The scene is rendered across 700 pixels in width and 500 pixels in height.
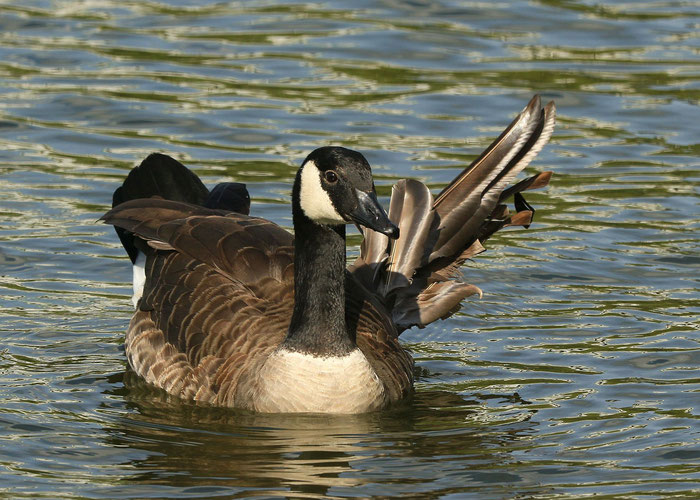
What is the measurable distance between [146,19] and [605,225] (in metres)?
9.00

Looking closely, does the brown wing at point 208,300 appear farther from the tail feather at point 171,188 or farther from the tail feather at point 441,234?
the tail feather at point 441,234

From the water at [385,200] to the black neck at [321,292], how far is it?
0.50 meters

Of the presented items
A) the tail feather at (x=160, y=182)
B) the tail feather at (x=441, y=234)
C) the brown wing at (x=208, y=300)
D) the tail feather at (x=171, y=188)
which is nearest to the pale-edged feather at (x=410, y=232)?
the tail feather at (x=441, y=234)

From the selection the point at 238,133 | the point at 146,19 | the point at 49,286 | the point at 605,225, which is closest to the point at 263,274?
the point at 49,286

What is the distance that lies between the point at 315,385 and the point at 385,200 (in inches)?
194

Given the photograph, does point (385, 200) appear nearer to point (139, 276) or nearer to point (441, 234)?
point (441, 234)

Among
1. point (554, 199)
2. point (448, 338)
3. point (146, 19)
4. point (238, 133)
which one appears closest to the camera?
point (448, 338)

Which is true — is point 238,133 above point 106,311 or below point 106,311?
above

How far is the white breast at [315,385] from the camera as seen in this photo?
9.41 m

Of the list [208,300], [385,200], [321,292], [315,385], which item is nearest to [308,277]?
[321,292]

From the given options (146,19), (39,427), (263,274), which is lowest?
(39,427)

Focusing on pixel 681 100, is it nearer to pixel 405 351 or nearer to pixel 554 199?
pixel 554 199

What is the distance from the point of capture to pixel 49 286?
1205 cm

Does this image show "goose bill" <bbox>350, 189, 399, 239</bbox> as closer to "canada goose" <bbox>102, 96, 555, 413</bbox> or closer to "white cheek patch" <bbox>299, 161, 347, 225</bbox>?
"canada goose" <bbox>102, 96, 555, 413</bbox>
